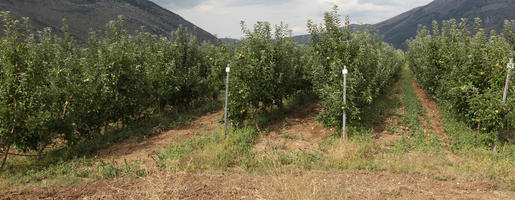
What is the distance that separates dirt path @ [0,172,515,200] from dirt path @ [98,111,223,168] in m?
1.24

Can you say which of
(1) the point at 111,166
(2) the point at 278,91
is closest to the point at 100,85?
(1) the point at 111,166

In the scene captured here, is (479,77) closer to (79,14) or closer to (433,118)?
(433,118)

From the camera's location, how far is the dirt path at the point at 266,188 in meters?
4.09

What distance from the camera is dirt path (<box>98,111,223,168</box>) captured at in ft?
22.0

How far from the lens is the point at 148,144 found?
779cm

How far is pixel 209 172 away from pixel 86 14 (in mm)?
67585

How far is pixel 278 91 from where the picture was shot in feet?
30.5

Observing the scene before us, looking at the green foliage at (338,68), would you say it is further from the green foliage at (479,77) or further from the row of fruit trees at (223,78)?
the green foliage at (479,77)

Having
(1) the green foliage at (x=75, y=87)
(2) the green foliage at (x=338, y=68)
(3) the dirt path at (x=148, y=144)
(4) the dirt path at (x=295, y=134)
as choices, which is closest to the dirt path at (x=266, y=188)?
(3) the dirt path at (x=148, y=144)

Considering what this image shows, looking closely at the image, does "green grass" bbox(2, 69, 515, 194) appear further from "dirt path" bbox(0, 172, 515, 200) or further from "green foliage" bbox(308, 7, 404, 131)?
"green foliage" bbox(308, 7, 404, 131)

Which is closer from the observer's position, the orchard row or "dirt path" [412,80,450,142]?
the orchard row

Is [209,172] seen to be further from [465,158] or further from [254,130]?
[465,158]

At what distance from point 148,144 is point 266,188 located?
464 cm

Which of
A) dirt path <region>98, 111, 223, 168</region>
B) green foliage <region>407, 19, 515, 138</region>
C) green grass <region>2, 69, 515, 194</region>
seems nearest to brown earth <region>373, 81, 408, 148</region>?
green grass <region>2, 69, 515, 194</region>
